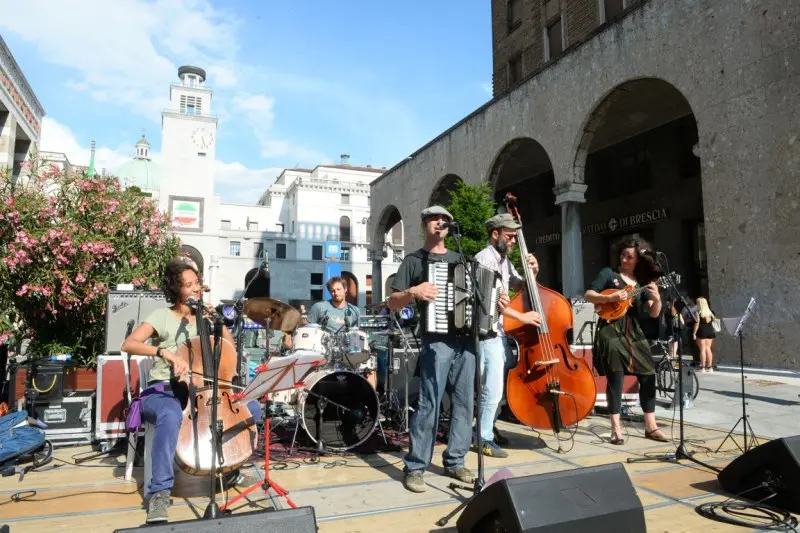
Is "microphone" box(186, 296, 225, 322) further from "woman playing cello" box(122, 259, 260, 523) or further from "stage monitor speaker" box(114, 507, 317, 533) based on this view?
"stage monitor speaker" box(114, 507, 317, 533)

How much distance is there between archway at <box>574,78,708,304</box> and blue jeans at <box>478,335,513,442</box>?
10323mm

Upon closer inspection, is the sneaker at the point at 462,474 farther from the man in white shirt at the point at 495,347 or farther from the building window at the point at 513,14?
the building window at the point at 513,14

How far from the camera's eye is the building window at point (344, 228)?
196 feet

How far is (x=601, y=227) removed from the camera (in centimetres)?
1903

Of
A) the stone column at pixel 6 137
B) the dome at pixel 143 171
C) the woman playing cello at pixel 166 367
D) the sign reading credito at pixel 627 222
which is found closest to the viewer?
the woman playing cello at pixel 166 367

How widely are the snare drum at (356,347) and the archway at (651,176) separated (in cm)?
989

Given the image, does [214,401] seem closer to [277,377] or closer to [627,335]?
[277,377]

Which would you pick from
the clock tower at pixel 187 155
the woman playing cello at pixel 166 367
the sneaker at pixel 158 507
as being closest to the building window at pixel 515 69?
the woman playing cello at pixel 166 367

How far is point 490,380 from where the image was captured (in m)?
4.58

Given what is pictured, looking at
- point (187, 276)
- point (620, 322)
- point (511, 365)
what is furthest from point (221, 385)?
point (620, 322)

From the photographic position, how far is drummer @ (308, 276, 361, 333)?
255 inches

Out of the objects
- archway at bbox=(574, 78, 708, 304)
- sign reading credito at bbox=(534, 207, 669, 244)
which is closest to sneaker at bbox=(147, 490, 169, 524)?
archway at bbox=(574, 78, 708, 304)

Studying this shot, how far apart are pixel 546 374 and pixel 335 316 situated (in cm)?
296

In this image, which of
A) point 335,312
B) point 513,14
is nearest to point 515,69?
point 513,14
